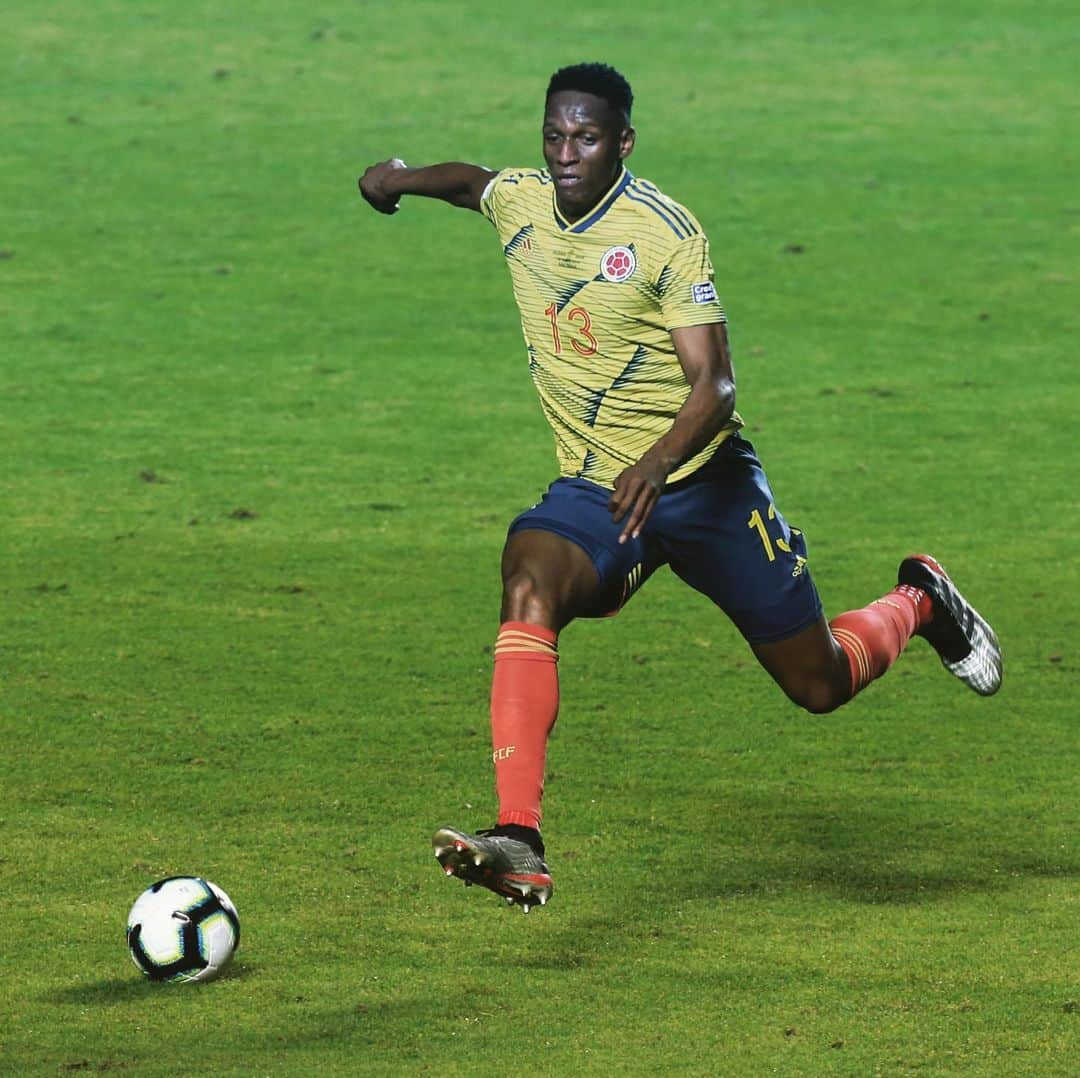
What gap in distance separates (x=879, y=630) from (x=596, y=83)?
2208 mm

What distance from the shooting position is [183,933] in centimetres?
589

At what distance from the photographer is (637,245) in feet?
20.2

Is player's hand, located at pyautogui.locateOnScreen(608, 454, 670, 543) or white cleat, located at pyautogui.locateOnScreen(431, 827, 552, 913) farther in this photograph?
player's hand, located at pyautogui.locateOnScreen(608, 454, 670, 543)

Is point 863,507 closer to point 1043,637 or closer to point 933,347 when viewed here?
point 1043,637

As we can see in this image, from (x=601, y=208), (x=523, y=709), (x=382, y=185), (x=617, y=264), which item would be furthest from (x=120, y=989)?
(x=382, y=185)

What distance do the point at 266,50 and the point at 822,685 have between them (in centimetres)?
1576

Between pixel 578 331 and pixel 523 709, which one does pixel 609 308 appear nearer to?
pixel 578 331

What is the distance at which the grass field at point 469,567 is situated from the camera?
5980 millimetres

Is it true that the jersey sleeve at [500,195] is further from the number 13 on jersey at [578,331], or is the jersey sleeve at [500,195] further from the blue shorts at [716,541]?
the blue shorts at [716,541]

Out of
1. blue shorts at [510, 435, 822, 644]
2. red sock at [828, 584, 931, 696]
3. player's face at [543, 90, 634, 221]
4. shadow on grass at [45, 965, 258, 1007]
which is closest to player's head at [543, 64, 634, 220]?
player's face at [543, 90, 634, 221]

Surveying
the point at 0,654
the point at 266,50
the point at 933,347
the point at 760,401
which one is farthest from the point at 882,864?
the point at 266,50

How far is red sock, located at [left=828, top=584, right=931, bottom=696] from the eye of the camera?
7098 millimetres

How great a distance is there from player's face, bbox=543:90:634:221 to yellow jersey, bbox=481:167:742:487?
8 cm

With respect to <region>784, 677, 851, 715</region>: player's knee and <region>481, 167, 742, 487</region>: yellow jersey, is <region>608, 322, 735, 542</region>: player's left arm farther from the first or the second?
<region>784, 677, 851, 715</region>: player's knee
